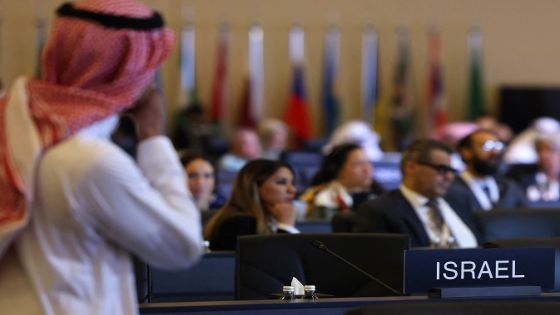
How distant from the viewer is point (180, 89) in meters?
17.1

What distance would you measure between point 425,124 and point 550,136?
6948 mm

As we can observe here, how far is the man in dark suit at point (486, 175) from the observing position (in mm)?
8992

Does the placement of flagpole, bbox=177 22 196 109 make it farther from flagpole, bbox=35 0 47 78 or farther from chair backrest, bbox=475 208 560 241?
chair backrest, bbox=475 208 560 241

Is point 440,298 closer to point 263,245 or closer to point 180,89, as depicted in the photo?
point 263,245

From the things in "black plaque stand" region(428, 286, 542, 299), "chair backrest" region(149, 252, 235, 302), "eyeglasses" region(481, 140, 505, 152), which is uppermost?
"eyeglasses" region(481, 140, 505, 152)

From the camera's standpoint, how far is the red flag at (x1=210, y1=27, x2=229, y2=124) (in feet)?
56.5

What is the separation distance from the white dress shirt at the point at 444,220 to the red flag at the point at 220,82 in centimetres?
1043

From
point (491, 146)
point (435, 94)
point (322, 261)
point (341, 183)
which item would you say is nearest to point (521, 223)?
point (322, 261)

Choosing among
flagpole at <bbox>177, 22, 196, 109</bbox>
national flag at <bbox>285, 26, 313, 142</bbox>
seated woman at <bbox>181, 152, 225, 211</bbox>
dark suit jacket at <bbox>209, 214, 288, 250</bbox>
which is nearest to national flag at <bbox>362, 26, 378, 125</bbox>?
national flag at <bbox>285, 26, 313, 142</bbox>

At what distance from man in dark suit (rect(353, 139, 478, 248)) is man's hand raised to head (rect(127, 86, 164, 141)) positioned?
12.5 ft

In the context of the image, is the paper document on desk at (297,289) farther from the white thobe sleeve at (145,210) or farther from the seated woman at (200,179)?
the seated woman at (200,179)

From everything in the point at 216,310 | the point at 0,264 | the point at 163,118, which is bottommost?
the point at 216,310

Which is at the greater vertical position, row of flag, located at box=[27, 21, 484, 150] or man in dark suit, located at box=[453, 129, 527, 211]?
row of flag, located at box=[27, 21, 484, 150]

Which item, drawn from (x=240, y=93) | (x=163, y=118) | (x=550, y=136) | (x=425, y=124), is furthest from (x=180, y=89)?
(x=163, y=118)
